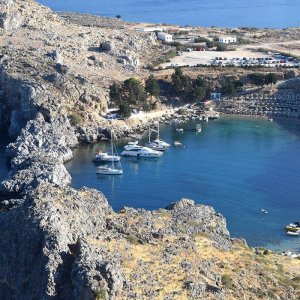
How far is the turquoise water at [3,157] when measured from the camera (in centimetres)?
6968

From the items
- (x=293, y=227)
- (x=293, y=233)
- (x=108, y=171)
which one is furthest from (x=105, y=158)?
(x=293, y=233)

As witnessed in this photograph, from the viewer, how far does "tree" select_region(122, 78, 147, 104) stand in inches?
3723

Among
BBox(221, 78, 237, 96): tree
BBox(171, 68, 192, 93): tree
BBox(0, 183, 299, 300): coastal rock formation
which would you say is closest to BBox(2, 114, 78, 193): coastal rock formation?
BBox(0, 183, 299, 300): coastal rock formation

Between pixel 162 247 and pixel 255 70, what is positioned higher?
pixel 255 70

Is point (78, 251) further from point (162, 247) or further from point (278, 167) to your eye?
point (278, 167)

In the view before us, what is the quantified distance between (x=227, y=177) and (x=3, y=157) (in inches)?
926

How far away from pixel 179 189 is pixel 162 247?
28622 mm

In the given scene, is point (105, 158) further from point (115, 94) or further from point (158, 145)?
point (115, 94)

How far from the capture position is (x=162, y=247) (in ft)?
127

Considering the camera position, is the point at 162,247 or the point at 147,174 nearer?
the point at 162,247

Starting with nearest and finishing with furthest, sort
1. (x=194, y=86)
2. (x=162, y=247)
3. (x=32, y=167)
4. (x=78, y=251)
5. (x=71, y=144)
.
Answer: (x=78, y=251)
(x=162, y=247)
(x=32, y=167)
(x=71, y=144)
(x=194, y=86)

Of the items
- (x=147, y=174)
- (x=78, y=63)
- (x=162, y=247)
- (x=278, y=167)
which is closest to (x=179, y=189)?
(x=147, y=174)

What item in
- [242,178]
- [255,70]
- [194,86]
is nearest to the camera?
[242,178]

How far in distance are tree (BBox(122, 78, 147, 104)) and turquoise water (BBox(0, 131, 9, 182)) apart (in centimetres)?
1883
